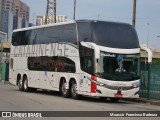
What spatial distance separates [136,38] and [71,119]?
1059cm

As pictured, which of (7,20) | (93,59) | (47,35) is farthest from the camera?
(7,20)

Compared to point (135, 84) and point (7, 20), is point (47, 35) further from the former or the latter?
point (7, 20)

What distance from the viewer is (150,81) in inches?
989

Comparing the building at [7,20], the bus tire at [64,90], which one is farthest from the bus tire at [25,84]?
the building at [7,20]

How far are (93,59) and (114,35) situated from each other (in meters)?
1.67

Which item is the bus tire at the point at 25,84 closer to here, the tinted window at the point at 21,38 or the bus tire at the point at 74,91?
the tinted window at the point at 21,38

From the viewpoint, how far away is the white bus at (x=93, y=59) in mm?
22016

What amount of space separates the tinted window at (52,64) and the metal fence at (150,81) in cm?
426

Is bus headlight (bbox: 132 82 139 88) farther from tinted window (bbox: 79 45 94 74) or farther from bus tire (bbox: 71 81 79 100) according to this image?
bus tire (bbox: 71 81 79 100)

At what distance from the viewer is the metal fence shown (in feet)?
80.9

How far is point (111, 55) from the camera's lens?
72.5 feet

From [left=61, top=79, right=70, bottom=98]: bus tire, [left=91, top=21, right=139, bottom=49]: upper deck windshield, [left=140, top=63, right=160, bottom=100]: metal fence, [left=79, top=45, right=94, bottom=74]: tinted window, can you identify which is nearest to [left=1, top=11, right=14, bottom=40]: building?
[left=61, top=79, right=70, bottom=98]: bus tire

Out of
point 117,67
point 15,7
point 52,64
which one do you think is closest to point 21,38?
point 52,64

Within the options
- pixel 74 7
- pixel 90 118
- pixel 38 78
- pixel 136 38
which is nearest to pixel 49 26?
pixel 38 78
